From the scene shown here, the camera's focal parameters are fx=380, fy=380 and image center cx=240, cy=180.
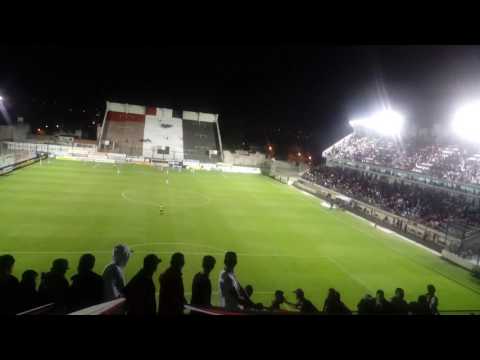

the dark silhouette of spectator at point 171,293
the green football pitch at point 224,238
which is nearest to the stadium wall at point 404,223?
the green football pitch at point 224,238

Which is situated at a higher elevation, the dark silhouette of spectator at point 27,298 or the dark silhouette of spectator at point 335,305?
the dark silhouette of spectator at point 27,298

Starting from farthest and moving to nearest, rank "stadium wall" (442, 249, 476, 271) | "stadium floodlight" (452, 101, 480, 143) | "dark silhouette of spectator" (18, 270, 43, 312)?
"stadium floodlight" (452, 101, 480, 143) → "stadium wall" (442, 249, 476, 271) → "dark silhouette of spectator" (18, 270, 43, 312)

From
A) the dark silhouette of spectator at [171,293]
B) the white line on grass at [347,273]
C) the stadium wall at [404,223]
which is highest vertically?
the dark silhouette of spectator at [171,293]

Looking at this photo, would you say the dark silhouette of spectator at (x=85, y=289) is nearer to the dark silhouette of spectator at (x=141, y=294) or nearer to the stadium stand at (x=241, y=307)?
the stadium stand at (x=241, y=307)

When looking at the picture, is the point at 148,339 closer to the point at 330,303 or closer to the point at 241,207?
the point at 330,303

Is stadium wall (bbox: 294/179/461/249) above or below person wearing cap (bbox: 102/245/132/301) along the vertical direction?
below

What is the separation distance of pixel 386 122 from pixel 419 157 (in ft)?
25.3

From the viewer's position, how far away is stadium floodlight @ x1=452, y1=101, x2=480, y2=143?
26562 millimetres

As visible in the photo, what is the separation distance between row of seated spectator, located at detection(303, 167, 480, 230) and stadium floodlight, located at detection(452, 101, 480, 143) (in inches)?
226

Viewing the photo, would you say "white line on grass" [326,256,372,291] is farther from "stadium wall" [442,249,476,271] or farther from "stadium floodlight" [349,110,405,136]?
"stadium floodlight" [349,110,405,136]

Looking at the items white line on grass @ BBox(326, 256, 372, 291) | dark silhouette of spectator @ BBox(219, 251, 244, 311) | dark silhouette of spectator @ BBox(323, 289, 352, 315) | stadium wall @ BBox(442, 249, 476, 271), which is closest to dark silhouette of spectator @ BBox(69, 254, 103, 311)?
dark silhouette of spectator @ BBox(219, 251, 244, 311)

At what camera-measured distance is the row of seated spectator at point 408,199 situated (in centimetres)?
2183

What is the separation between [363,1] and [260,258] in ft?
40.4

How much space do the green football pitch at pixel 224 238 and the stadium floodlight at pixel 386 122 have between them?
1483cm
